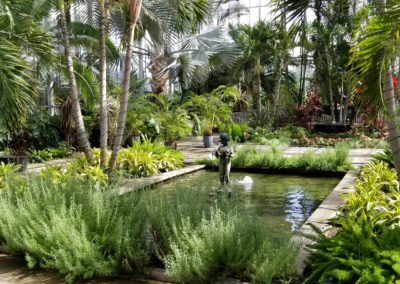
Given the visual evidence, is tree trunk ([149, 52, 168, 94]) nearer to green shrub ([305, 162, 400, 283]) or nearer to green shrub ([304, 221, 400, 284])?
green shrub ([305, 162, 400, 283])

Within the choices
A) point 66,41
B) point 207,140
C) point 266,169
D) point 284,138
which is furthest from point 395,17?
point 284,138

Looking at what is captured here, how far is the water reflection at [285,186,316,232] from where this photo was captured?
547cm

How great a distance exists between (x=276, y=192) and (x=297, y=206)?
106 cm

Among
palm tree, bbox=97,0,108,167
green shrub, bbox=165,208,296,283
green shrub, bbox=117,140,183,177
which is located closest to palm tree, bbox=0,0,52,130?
palm tree, bbox=97,0,108,167

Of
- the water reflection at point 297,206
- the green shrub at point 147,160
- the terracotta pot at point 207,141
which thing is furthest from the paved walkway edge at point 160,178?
the terracotta pot at point 207,141

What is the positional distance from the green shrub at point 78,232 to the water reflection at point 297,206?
2.12 meters

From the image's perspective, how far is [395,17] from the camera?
3656 mm

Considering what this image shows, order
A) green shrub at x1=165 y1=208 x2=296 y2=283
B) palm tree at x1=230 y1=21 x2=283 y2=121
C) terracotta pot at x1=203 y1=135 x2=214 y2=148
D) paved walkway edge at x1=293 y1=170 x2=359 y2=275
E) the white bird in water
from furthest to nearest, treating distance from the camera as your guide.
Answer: palm tree at x1=230 y1=21 x2=283 y2=121 → terracotta pot at x1=203 y1=135 x2=214 y2=148 → the white bird in water → paved walkway edge at x1=293 y1=170 x2=359 y2=275 → green shrub at x1=165 y1=208 x2=296 y2=283

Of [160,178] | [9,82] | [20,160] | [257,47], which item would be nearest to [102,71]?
[9,82]

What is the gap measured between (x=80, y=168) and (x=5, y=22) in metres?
2.67

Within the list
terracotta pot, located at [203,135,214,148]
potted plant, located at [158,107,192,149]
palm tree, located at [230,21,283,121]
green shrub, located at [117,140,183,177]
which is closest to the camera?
green shrub, located at [117,140,183,177]

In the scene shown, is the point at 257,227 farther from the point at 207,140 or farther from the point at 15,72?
the point at 207,140

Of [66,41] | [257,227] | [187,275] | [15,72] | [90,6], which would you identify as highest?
[90,6]

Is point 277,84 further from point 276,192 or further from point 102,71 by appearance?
point 102,71
